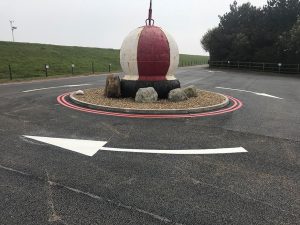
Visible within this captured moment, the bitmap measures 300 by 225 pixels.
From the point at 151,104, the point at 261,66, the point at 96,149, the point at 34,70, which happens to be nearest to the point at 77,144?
the point at 96,149

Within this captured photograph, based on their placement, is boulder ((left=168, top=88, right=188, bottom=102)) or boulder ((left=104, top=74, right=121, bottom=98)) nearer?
boulder ((left=168, top=88, right=188, bottom=102))

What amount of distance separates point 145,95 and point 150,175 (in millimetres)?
7204

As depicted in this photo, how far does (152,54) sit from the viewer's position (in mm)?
12867

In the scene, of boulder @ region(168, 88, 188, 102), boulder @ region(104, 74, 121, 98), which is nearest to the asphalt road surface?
boulder @ region(168, 88, 188, 102)

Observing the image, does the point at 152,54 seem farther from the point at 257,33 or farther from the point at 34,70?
the point at 257,33

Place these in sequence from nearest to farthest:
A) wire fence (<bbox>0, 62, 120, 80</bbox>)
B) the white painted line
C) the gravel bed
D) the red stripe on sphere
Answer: the white painted line < the gravel bed < the red stripe on sphere < wire fence (<bbox>0, 62, 120, 80</bbox>)

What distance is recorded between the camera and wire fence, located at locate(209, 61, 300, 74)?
4283 cm

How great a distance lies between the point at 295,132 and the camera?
8.77m

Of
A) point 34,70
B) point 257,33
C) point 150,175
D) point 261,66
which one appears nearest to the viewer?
point 150,175

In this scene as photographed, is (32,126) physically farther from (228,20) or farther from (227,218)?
(228,20)

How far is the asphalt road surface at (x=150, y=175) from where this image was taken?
14.1 ft

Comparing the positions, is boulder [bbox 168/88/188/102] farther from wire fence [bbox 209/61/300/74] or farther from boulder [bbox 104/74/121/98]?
wire fence [bbox 209/61/300/74]

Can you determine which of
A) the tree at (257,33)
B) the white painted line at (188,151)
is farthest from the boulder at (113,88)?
the tree at (257,33)

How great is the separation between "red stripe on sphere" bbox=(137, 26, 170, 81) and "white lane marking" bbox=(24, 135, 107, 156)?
6.21m
